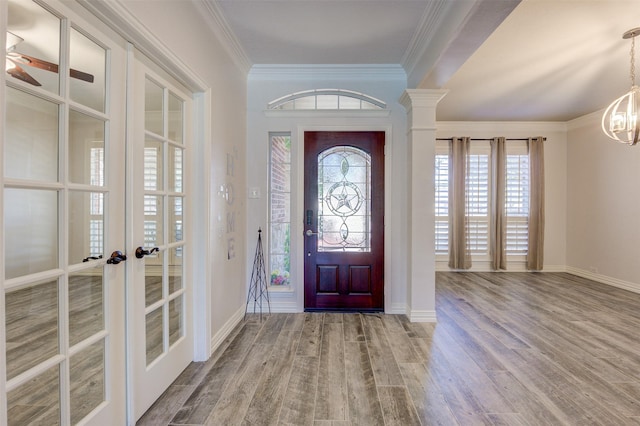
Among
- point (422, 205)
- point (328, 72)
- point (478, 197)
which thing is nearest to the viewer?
point (422, 205)

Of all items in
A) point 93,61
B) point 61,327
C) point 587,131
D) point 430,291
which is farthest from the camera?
point 587,131

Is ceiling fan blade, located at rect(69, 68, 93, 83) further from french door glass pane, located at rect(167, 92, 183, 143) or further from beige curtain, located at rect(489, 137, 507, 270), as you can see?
beige curtain, located at rect(489, 137, 507, 270)

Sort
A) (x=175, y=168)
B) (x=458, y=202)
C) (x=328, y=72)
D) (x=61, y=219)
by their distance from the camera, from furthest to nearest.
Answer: (x=458, y=202), (x=328, y=72), (x=175, y=168), (x=61, y=219)

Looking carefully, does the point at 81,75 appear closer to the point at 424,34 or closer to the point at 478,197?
the point at 424,34

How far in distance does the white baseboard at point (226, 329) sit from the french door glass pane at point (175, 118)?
5.48ft

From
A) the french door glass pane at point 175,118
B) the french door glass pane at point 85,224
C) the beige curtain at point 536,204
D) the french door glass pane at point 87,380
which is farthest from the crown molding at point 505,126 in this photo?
the french door glass pane at point 87,380

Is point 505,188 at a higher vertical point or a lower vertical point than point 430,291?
higher

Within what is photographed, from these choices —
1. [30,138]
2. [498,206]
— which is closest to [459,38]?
[30,138]

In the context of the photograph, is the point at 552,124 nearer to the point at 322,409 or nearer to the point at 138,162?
the point at 322,409

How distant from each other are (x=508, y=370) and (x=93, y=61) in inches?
130

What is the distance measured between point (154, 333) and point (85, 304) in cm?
58

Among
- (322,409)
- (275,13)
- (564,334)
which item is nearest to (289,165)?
(275,13)

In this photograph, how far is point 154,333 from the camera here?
183 centimetres

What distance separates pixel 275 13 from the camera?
7.90 ft
